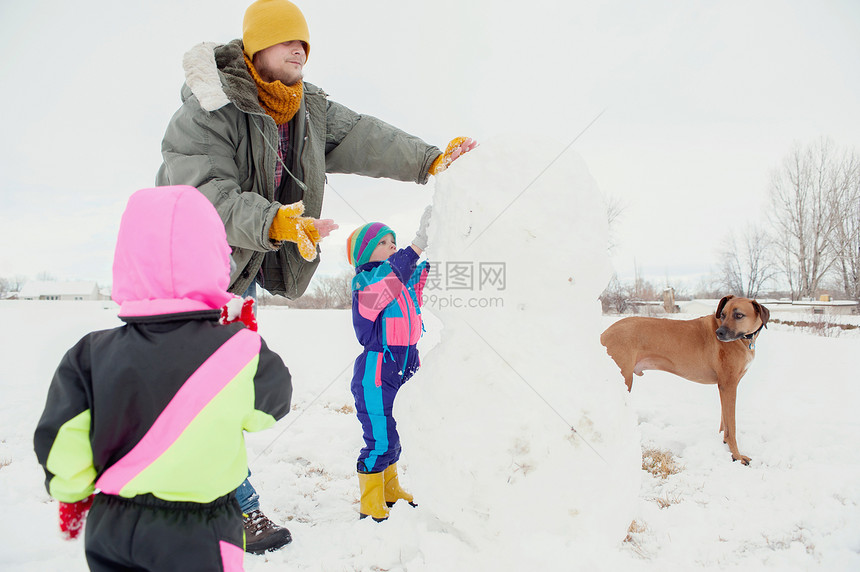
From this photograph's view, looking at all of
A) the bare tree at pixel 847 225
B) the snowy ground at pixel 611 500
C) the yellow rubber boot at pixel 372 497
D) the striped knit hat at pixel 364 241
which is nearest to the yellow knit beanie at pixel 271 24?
the striped knit hat at pixel 364 241

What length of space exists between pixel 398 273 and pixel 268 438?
6.61ft

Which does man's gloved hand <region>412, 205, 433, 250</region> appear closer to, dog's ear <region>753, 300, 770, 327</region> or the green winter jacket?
the green winter jacket

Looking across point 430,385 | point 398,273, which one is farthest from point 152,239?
point 398,273

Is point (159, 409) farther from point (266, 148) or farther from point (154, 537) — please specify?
point (266, 148)

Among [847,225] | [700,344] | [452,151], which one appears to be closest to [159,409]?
[452,151]

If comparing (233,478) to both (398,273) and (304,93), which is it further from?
(304,93)

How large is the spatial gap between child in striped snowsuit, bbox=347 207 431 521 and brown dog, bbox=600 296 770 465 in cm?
209

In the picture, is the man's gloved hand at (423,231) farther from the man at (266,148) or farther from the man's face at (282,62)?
the man's face at (282,62)

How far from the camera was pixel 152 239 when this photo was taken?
123 centimetres

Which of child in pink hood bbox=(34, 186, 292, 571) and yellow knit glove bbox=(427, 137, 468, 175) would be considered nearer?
child in pink hood bbox=(34, 186, 292, 571)

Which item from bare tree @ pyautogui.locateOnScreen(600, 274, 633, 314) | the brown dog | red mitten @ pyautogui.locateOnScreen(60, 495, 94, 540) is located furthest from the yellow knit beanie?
bare tree @ pyautogui.locateOnScreen(600, 274, 633, 314)

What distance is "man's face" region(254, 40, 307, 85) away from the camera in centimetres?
211

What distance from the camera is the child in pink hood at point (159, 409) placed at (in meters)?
1.13

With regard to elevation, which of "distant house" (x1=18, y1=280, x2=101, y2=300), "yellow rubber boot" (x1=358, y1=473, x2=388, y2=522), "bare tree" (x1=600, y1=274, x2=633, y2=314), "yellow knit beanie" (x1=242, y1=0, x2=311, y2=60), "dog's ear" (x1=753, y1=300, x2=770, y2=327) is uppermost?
"distant house" (x1=18, y1=280, x2=101, y2=300)
